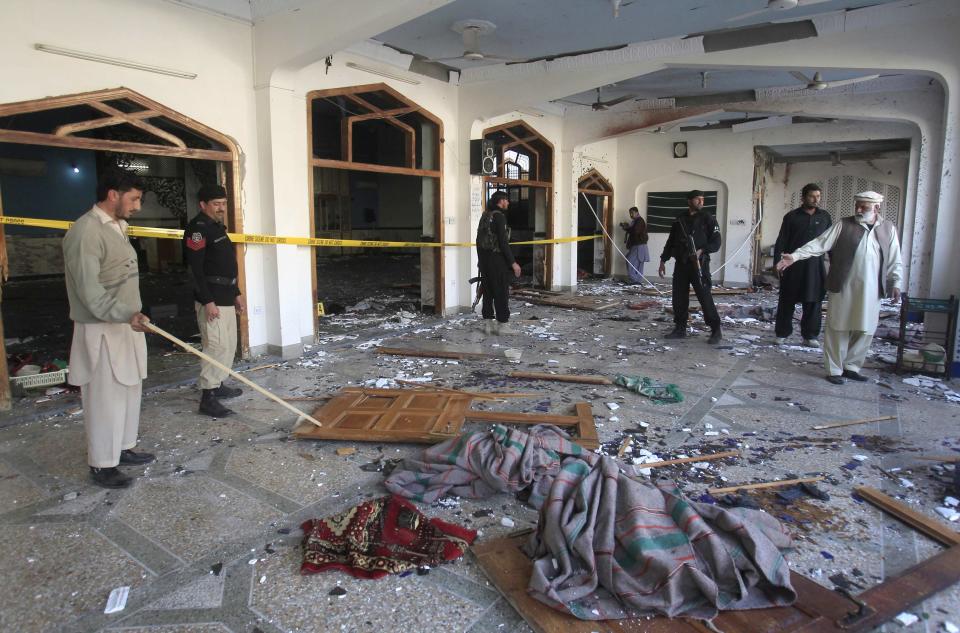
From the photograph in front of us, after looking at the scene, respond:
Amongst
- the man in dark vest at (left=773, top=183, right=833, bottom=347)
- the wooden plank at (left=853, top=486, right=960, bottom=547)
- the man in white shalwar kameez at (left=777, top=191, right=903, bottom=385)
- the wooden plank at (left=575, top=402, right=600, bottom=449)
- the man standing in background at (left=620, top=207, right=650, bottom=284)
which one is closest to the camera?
the wooden plank at (left=853, top=486, right=960, bottom=547)

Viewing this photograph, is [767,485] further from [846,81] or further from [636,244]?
[636,244]

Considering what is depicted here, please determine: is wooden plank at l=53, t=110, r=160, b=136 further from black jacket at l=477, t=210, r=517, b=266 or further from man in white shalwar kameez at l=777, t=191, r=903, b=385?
man in white shalwar kameez at l=777, t=191, r=903, b=385

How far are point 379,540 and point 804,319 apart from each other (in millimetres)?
5956

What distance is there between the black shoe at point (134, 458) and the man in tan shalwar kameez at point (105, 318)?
0.72ft

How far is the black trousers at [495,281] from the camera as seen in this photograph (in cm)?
727

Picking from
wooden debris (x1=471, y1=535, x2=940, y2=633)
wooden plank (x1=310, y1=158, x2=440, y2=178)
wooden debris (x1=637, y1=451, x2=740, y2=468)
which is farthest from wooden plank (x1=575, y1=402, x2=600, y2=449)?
wooden plank (x1=310, y1=158, x2=440, y2=178)

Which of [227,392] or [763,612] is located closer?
[763,612]

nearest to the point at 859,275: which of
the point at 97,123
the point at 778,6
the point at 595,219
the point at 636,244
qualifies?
the point at 778,6

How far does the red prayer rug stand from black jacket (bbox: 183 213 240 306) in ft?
7.59

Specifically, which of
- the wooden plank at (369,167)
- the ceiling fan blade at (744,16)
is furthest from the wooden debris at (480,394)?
the ceiling fan blade at (744,16)

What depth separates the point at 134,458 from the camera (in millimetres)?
3611

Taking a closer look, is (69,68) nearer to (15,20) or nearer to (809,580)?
(15,20)

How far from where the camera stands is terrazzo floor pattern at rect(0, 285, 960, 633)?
2.34 meters

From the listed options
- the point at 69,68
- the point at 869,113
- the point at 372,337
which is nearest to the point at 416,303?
the point at 372,337
